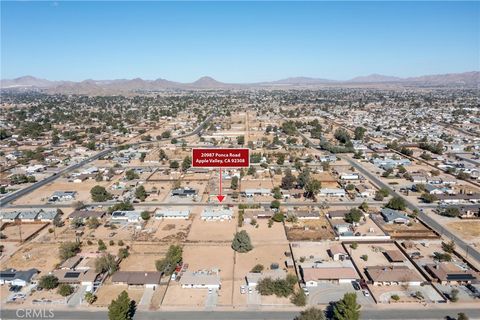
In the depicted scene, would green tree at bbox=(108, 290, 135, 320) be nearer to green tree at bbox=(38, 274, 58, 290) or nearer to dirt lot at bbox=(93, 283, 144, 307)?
dirt lot at bbox=(93, 283, 144, 307)

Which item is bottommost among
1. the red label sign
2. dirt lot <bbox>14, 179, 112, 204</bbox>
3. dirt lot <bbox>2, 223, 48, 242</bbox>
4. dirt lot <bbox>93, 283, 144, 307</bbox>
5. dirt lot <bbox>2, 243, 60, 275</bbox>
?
dirt lot <bbox>93, 283, 144, 307</bbox>

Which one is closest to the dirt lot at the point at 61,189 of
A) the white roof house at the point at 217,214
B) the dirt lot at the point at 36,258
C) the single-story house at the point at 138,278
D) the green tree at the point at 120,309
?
the dirt lot at the point at 36,258

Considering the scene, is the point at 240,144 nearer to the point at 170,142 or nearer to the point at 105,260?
the point at 170,142

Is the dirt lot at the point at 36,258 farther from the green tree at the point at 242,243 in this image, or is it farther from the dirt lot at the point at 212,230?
the green tree at the point at 242,243

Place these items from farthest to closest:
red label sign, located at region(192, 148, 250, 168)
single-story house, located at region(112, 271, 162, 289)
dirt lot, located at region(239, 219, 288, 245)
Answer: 1. dirt lot, located at region(239, 219, 288, 245)
2. single-story house, located at region(112, 271, 162, 289)
3. red label sign, located at region(192, 148, 250, 168)

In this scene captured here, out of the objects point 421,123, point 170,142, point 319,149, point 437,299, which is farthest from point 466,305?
point 421,123

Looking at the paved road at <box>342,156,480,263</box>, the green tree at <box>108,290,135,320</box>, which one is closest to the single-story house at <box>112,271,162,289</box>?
the green tree at <box>108,290,135,320</box>

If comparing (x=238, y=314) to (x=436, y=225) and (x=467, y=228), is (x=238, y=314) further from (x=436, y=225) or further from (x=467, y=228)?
(x=467, y=228)
